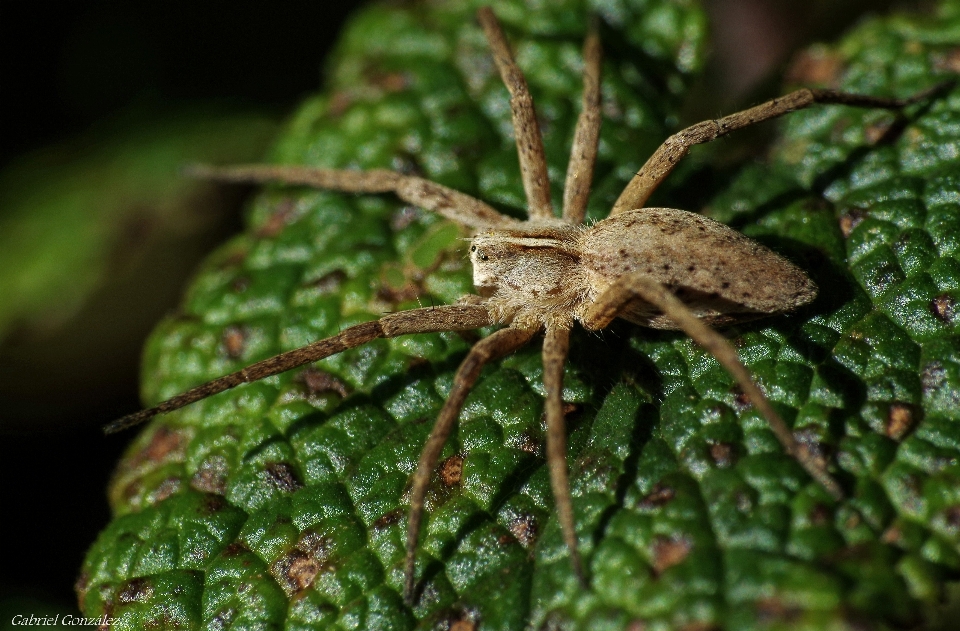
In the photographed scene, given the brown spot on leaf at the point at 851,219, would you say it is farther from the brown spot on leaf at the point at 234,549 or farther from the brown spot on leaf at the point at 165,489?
the brown spot on leaf at the point at 165,489

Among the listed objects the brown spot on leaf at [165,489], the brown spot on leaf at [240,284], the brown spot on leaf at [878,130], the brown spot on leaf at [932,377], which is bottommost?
the brown spot on leaf at [932,377]

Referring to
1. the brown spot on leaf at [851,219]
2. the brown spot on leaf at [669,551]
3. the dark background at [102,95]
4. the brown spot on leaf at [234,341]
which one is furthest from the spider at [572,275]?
the dark background at [102,95]

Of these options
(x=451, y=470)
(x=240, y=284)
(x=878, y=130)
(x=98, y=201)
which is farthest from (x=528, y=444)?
(x=98, y=201)

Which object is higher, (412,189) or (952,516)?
(412,189)

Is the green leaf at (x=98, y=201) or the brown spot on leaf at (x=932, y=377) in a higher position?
the green leaf at (x=98, y=201)

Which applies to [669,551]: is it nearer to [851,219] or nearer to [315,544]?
[315,544]

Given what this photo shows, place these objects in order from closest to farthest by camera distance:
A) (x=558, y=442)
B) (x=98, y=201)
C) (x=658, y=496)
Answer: (x=658, y=496) < (x=558, y=442) < (x=98, y=201)

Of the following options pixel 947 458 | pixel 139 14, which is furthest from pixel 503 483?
pixel 139 14
